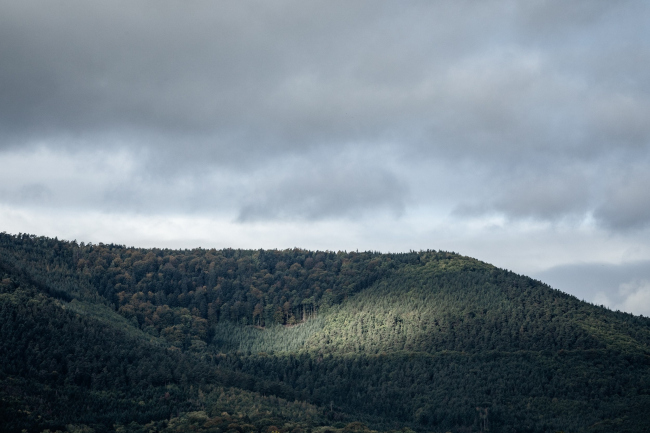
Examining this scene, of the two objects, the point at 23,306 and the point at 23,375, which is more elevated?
the point at 23,306

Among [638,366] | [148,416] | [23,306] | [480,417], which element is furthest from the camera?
[638,366]

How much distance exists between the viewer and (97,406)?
469ft

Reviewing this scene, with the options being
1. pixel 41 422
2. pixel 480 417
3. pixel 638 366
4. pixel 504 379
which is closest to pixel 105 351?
pixel 41 422

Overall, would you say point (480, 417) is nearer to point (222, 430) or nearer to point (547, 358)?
point (547, 358)

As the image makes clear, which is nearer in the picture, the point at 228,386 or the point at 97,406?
the point at 97,406

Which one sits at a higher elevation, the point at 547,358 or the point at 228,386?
the point at 547,358

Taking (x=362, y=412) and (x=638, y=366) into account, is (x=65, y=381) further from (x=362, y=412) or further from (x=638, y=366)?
(x=638, y=366)

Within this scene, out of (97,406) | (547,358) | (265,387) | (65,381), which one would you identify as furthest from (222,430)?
(547,358)

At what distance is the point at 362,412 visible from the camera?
7638 inches

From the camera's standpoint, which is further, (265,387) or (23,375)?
(265,387)

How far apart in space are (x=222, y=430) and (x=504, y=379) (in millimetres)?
91155

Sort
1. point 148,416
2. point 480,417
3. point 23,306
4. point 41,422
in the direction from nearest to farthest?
point 41,422 < point 148,416 < point 23,306 < point 480,417

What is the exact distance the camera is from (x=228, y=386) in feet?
573

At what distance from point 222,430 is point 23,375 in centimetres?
4681
